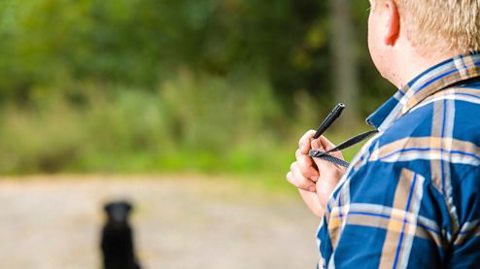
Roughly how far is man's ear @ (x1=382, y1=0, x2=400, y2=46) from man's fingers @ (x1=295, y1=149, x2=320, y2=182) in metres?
0.32

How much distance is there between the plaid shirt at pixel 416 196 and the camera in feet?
5.04

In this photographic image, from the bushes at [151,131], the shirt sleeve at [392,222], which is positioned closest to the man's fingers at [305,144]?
the shirt sleeve at [392,222]

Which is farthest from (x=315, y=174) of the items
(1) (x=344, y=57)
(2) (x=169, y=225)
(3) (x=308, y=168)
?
(1) (x=344, y=57)

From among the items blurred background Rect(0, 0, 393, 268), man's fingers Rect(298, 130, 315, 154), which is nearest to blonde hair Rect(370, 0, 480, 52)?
man's fingers Rect(298, 130, 315, 154)

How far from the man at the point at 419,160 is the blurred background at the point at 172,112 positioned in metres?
5.52

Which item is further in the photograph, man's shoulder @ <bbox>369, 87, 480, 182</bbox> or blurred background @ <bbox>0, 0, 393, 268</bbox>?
blurred background @ <bbox>0, 0, 393, 268</bbox>

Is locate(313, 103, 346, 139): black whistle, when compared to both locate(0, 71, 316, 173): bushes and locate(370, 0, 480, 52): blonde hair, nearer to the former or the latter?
locate(370, 0, 480, 52): blonde hair

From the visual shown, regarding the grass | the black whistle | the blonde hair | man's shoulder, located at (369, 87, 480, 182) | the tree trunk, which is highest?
the tree trunk

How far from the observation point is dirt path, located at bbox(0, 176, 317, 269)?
8750mm

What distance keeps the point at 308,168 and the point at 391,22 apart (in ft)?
1.21

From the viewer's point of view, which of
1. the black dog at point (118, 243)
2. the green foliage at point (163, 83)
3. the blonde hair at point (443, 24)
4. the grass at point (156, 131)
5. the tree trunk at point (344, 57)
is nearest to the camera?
the blonde hair at point (443, 24)

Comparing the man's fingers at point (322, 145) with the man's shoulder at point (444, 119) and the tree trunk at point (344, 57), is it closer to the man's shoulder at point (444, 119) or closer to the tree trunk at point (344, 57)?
the man's shoulder at point (444, 119)

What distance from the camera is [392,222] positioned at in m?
1.55

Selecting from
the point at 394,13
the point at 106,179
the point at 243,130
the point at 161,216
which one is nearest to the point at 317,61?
the point at 243,130
